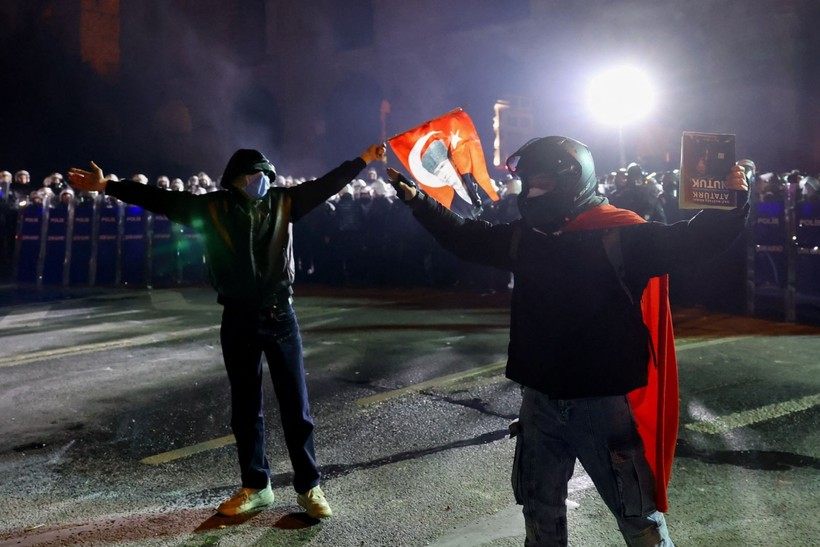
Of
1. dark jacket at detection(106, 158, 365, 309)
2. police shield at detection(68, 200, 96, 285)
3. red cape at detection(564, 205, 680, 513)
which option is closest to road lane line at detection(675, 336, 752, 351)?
dark jacket at detection(106, 158, 365, 309)

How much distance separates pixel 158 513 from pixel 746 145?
21170mm

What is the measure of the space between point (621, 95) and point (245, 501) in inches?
720

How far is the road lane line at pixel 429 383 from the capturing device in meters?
7.03

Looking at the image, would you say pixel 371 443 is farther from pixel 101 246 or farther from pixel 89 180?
pixel 101 246

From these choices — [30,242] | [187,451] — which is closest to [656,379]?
[187,451]

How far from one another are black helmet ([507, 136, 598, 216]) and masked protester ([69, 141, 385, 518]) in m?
1.66

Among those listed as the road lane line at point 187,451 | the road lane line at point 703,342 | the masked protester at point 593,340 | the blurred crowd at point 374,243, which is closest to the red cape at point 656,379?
the masked protester at point 593,340

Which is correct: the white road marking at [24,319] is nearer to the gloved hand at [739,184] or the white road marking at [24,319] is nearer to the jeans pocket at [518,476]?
the jeans pocket at [518,476]

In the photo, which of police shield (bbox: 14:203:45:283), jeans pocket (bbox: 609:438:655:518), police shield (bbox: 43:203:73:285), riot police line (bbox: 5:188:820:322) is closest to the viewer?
jeans pocket (bbox: 609:438:655:518)

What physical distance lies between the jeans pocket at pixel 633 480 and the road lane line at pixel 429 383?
4.25m

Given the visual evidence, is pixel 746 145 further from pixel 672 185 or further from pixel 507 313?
pixel 507 313

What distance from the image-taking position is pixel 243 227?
4.29m

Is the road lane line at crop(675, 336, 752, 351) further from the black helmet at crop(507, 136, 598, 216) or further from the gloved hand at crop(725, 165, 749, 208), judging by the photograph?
the black helmet at crop(507, 136, 598, 216)

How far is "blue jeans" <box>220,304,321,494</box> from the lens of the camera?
Result: 14.1 feet
